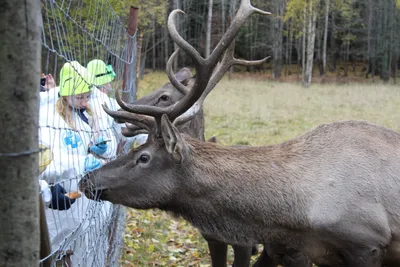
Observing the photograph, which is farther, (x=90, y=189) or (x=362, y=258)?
(x=362, y=258)

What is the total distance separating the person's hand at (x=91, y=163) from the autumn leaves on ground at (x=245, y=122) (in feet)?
2.21

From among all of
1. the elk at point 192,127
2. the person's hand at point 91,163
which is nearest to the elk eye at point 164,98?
the elk at point 192,127

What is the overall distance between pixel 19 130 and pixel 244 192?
7.79ft

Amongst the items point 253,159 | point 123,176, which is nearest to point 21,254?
point 123,176

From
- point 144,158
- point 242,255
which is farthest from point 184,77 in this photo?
point 144,158

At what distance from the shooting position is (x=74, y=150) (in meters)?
3.31

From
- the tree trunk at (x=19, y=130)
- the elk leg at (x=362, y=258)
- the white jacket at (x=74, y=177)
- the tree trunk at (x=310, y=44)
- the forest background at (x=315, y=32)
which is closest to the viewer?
the tree trunk at (x=19, y=130)

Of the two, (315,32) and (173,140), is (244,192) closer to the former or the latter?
(173,140)

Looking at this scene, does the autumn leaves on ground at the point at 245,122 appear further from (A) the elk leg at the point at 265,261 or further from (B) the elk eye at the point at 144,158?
(A) the elk leg at the point at 265,261

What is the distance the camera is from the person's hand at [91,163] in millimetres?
3555

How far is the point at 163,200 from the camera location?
3666mm

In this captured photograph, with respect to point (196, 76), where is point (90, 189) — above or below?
below

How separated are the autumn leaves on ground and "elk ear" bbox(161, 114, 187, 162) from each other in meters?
0.57

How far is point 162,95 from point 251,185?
2.27 m
